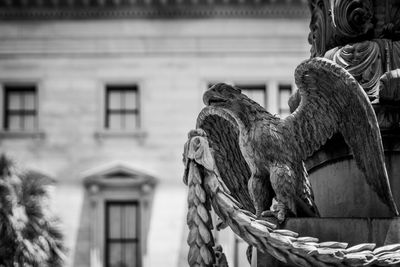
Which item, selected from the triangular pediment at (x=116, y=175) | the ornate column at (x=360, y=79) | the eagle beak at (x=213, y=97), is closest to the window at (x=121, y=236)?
the triangular pediment at (x=116, y=175)

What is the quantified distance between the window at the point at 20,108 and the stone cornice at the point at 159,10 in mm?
2525

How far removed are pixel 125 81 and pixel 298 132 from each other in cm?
3326

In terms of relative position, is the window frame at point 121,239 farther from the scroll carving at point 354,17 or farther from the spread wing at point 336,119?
the spread wing at point 336,119

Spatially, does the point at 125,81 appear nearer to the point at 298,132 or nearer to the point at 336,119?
the point at 298,132

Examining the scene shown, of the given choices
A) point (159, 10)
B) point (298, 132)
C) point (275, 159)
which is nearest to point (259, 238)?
point (275, 159)

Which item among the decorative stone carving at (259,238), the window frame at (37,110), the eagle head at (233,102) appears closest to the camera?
the decorative stone carving at (259,238)

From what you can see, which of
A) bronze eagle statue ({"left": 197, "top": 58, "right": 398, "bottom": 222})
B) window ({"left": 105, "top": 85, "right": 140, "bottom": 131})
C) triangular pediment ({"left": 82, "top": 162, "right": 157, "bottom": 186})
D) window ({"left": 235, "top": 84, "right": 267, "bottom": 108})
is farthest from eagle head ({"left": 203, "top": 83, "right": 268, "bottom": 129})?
window ({"left": 105, "top": 85, "right": 140, "bottom": 131})

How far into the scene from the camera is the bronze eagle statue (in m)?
11.4

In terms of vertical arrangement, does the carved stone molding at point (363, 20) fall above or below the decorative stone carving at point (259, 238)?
above

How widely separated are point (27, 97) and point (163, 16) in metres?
5.42

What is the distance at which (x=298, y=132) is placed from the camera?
11.9 metres

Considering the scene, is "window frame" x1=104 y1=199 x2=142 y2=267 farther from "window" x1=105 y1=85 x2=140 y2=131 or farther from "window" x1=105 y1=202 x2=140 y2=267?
"window" x1=105 y1=85 x2=140 y2=131

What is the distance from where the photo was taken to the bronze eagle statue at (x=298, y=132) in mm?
11383

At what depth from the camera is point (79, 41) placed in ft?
149
